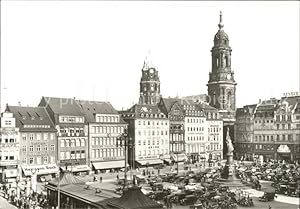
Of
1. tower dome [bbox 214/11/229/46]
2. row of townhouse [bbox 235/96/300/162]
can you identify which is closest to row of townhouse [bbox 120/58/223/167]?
row of townhouse [bbox 235/96/300/162]

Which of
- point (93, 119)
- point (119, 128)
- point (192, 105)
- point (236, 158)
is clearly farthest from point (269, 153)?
point (93, 119)

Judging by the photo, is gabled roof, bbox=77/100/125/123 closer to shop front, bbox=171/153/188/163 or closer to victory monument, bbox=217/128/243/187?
shop front, bbox=171/153/188/163

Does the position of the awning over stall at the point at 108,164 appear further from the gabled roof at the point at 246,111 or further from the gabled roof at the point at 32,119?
the gabled roof at the point at 246,111

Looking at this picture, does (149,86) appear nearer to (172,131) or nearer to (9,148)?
(172,131)

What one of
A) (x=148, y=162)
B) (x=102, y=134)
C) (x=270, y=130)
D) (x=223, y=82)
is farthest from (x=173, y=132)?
(x=223, y=82)

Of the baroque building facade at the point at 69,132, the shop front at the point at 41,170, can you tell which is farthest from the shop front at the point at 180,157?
the shop front at the point at 41,170

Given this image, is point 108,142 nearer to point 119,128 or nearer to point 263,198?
point 119,128
